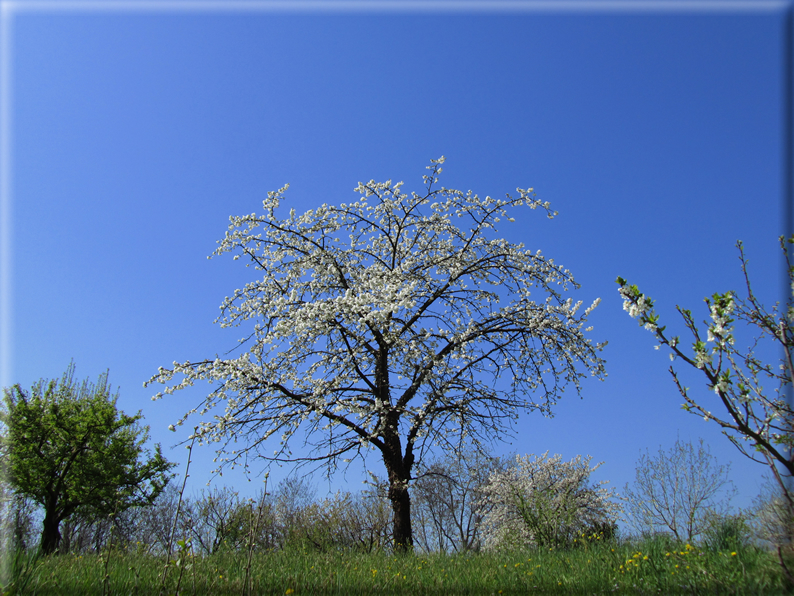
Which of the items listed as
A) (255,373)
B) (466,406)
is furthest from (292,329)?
(466,406)

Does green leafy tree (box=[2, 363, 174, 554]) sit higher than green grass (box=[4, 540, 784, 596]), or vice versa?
green leafy tree (box=[2, 363, 174, 554])

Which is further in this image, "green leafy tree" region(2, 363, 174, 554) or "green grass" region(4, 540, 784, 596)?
"green leafy tree" region(2, 363, 174, 554)

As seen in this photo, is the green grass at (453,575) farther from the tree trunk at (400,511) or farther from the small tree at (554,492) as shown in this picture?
the small tree at (554,492)

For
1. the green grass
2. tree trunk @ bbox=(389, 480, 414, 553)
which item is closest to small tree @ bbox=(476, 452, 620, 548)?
tree trunk @ bbox=(389, 480, 414, 553)

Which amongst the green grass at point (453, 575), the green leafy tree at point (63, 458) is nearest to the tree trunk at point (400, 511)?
the green grass at point (453, 575)

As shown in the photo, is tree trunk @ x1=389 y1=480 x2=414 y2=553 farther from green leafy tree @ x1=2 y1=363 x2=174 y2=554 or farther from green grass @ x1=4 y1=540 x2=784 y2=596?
green leafy tree @ x1=2 y1=363 x2=174 y2=554

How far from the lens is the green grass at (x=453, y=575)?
4.04 metres

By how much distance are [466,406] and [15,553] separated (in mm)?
7890

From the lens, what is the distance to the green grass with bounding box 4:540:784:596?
4.04 meters

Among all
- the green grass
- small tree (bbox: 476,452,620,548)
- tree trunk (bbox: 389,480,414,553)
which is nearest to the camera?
the green grass

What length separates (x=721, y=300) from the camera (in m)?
3.25

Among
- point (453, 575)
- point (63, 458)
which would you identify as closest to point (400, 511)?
point (453, 575)

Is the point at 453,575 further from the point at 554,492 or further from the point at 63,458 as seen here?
the point at 63,458

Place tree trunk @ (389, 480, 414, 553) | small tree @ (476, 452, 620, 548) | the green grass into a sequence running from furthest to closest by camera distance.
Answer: small tree @ (476, 452, 620, 548), tree trunk @ (389, 480, 414, 553), the green grass
